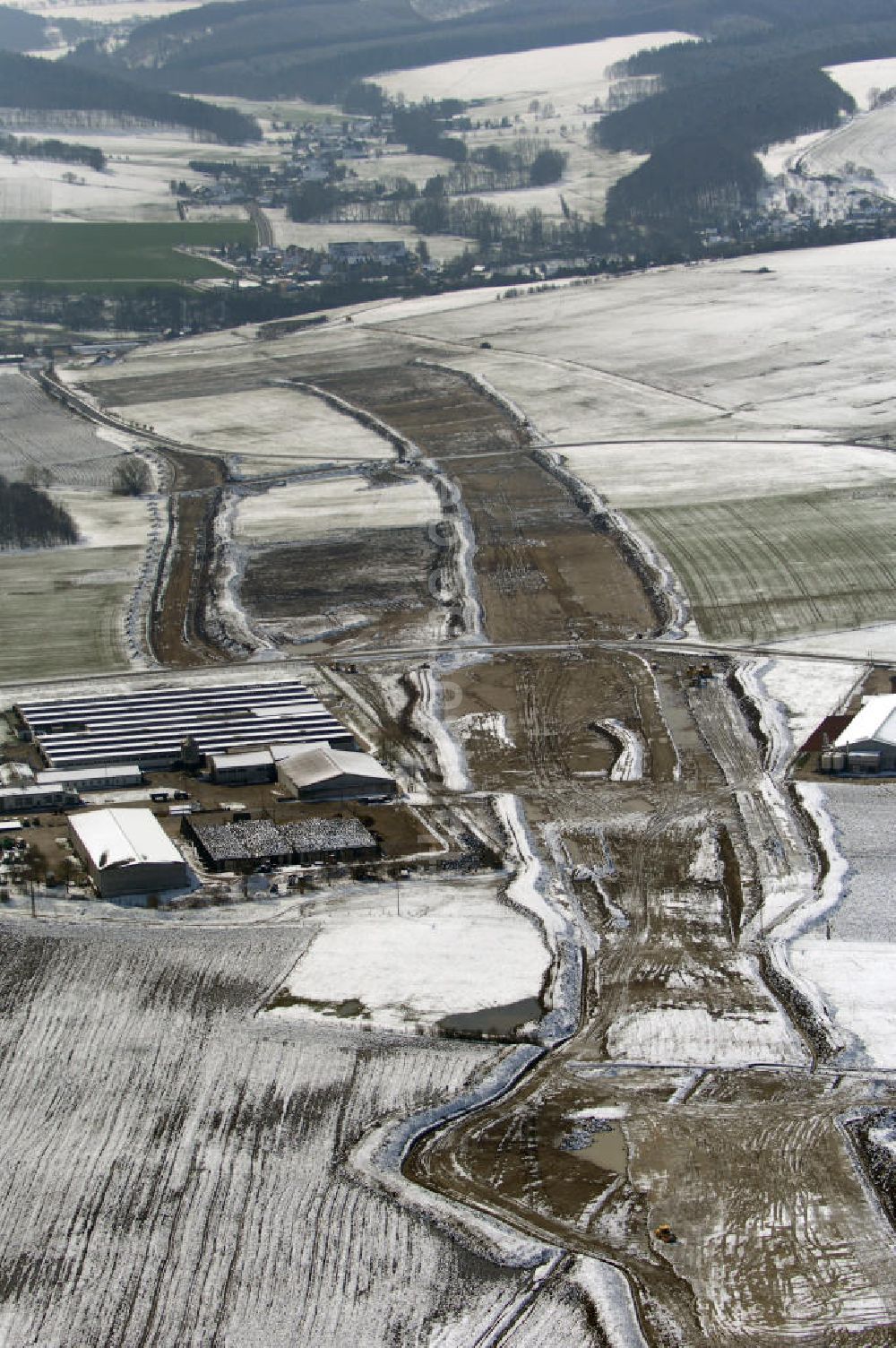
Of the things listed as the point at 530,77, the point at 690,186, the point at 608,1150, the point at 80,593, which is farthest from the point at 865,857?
the point at 530,77

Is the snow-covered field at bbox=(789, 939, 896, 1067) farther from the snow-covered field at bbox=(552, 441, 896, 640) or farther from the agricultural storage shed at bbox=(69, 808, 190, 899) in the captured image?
the snow-covered field at bbox=(552, 441, 896, 640)

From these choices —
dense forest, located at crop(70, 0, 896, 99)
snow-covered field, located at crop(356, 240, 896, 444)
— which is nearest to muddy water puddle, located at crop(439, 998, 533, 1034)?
snow-covered field, located at crop(356, 240, 896, 444)

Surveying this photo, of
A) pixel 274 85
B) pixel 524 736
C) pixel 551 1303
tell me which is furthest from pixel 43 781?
pixel 274 85

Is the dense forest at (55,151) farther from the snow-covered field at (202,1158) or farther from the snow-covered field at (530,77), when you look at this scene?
the snow-covered field at (202,1158)

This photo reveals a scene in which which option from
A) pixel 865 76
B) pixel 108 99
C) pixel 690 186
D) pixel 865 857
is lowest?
pixel 865 857

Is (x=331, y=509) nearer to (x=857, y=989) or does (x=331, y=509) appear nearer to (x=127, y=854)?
(x=127, y=854)

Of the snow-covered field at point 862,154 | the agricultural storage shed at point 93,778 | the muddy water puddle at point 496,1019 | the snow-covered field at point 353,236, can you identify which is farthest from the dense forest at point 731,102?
the muddy water puddle at point 496,1019
